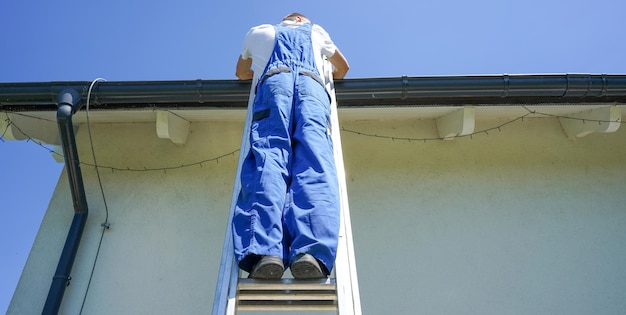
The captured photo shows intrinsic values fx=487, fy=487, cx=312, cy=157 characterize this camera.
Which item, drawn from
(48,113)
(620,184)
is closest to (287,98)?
(48,113)

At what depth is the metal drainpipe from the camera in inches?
139

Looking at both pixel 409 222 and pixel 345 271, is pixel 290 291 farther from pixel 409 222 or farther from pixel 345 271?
pixel 409 222

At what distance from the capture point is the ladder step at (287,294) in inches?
70.1

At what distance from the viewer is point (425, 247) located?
372 cm

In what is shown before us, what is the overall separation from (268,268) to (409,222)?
2304mm

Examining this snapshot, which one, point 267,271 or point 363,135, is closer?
point 267,271

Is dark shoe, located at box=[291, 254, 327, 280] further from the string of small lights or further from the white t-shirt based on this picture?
the string of small lights

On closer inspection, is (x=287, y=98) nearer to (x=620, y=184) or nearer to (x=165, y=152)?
(x=165, y=152)

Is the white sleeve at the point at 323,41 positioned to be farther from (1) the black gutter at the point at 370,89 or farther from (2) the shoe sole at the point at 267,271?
(2) the shoe sole at the point at 267,271

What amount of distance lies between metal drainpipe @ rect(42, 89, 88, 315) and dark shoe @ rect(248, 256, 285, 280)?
2441mm

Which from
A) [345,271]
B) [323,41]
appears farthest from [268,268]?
[323,41]

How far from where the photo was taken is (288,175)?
202cm

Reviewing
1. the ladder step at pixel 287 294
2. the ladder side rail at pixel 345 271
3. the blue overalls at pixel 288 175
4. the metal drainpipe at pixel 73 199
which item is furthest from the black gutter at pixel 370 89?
the ladder step at pixel 287 294

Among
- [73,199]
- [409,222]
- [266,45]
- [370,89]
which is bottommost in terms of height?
[409,222]
